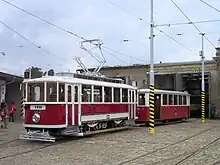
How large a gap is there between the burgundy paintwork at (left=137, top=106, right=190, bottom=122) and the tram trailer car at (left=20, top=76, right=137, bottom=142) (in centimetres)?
757

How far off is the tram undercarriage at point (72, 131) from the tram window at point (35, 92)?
132 centimetres

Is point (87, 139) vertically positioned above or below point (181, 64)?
below

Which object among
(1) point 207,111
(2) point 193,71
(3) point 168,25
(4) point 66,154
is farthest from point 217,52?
(4) point 66,154

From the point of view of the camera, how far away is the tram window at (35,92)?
52.6 feet

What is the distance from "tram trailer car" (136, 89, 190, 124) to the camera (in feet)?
88.7

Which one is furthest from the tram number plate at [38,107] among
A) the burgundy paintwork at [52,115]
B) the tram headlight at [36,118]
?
the tram headlight at [36,118]

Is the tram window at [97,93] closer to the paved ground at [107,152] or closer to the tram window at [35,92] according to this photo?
the paved ground at [107,152]

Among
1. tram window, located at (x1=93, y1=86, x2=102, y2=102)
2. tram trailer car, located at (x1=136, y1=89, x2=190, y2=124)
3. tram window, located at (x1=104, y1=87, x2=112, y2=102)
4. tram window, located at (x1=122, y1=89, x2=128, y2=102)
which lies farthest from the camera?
tram trailer car, located at (x1=136, y1=89, x2=190, y2=124)

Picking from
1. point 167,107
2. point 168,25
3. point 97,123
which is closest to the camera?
point 97,123

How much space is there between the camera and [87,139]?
1733 centimetres

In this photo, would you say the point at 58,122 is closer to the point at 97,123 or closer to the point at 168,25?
the point at 97,123

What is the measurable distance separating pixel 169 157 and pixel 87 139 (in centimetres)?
625

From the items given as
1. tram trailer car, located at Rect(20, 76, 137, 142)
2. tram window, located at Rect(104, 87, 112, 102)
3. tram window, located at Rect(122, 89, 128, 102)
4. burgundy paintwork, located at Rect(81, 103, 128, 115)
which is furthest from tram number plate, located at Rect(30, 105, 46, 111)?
tram window, located at Rect(122, 89, 128, 102)

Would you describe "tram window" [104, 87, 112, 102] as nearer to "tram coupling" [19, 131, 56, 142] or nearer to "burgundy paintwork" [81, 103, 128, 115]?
"burgundy paintwork" [81, 103, 128, 115]
